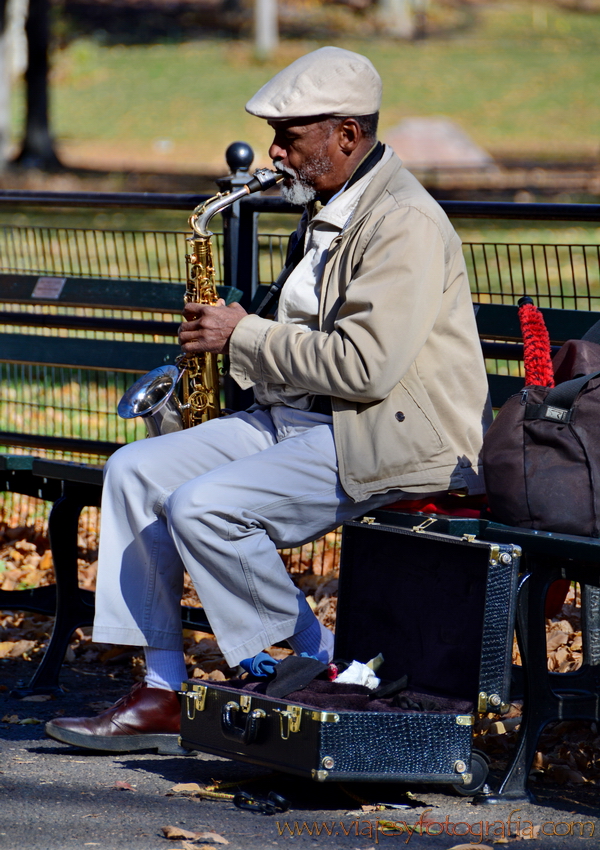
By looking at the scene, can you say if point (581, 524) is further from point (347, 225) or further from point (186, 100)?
point (186, 100)

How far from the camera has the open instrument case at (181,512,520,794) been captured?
9.16ft

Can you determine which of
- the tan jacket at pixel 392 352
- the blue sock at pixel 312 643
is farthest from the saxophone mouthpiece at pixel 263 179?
the blue sock at pixel 312 643

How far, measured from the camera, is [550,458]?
296 cm

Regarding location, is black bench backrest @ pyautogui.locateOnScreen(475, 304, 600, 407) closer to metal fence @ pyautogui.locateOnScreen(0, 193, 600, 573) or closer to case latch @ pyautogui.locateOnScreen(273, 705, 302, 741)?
metal fence @ pyautogui.locateOnScreen(0, 193, 600, 573)

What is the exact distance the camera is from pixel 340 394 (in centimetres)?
327

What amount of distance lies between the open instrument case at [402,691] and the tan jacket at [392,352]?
8.0 inches

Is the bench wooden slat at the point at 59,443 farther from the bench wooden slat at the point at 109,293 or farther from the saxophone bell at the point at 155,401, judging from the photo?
the saxophone bell at the point at 155,401

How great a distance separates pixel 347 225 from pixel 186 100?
37.7 metres

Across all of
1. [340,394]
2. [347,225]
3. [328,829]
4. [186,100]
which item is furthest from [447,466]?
[186,100]

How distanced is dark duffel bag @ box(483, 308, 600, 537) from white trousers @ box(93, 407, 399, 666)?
443mm

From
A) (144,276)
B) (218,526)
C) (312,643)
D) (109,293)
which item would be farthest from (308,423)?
(144,276)

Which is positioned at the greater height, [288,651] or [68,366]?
[68,366]

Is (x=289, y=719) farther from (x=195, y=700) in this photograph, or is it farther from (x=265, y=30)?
(x=265, y=30)

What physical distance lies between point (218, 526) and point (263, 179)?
4.23 ft
